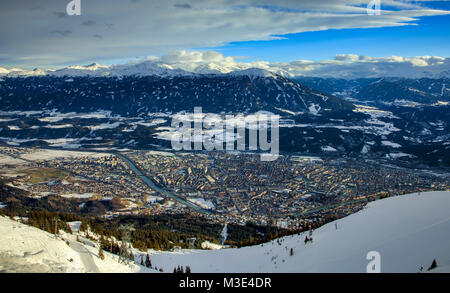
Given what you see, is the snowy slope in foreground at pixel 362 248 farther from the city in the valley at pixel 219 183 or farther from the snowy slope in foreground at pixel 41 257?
the city in the valley at pixel 219 183

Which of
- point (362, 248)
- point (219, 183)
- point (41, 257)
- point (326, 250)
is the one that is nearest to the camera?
point (41, 257)

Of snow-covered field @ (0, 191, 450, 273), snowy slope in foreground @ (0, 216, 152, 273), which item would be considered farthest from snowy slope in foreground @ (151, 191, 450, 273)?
snowy slope in foreground @ (0, 216, 152, 273)

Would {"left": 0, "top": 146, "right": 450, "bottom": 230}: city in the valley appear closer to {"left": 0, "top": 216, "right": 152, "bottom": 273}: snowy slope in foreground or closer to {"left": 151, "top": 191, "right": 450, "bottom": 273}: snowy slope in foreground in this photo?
{"left": 151, "top": 191, "right": 450, "bottom": 273}: snowy slope in foreground

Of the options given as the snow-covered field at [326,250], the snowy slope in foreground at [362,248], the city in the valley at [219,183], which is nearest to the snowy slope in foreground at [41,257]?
Answer: the snow-covered field at [326,250]

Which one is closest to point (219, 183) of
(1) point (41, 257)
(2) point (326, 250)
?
(2) point (326, 250)

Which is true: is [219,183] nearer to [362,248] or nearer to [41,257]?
[362,248]
